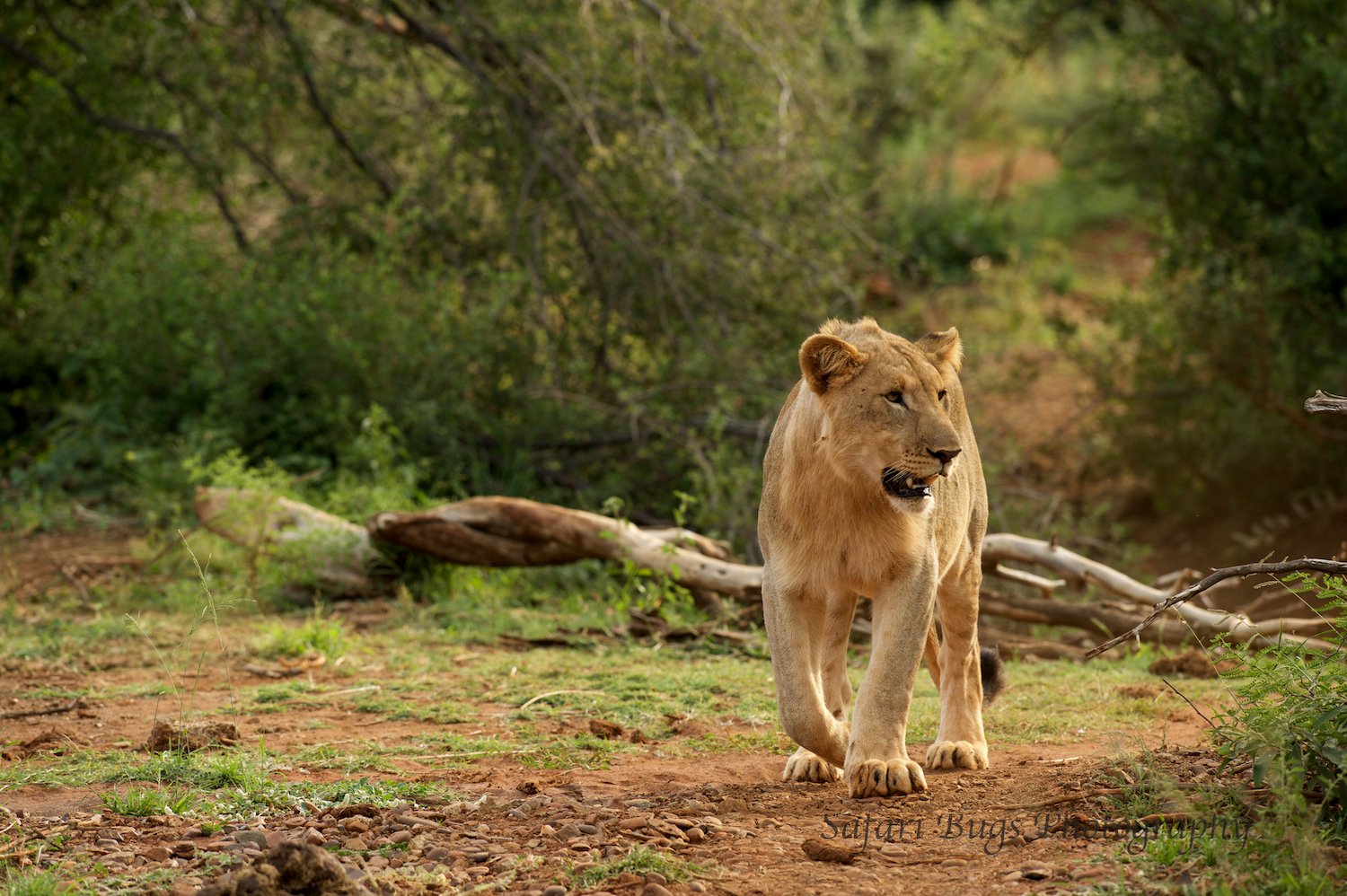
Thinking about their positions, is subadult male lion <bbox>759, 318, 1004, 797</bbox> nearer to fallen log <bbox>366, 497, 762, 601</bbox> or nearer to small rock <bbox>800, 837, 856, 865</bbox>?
small rock <bbox>800, 837, 856, 865</bbox>

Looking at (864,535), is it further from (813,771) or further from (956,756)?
(956,756)

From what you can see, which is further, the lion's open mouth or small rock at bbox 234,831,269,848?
the lion's open mouth

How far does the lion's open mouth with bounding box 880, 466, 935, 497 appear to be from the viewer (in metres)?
4.12

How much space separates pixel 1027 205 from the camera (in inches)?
790

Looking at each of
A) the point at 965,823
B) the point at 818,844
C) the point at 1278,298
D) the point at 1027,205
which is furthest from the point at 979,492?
the point at 1027,205

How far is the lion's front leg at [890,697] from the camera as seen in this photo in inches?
161

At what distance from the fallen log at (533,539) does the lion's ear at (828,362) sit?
11.0ft

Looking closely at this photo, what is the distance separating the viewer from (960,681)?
4.85 m

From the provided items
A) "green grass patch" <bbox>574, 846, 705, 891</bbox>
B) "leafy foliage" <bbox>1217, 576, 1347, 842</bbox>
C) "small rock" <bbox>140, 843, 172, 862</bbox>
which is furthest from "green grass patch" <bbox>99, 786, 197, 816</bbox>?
"leafy foliage" <bbox>1217, 576, 1347, 842</bbox>

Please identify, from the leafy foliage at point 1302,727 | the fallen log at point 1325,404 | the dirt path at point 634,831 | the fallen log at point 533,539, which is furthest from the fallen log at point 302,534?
the fallen log at point 1325,404

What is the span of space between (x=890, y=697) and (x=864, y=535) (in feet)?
1.89

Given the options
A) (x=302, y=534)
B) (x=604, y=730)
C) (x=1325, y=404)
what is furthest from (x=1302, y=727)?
(x=302, y=534)

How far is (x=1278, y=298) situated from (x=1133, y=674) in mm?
4901

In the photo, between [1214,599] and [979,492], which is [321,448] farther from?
[1214,599]
